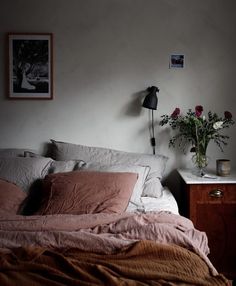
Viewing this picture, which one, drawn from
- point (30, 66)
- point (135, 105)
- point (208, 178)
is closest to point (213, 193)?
point (208, 178)

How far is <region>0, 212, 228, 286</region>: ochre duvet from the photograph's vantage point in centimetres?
134

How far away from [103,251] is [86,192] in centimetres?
72

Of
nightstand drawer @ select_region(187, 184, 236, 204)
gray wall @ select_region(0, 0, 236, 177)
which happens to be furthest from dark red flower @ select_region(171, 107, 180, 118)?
nightstand drawer @ select_region(187, 184, 236, 204)

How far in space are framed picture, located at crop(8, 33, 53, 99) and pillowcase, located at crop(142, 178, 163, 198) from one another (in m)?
1.16

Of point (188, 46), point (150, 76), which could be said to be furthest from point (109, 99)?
point (188, 46)

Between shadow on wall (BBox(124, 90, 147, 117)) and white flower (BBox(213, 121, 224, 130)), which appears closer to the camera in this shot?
white flower (BBox(213, 121, 224, 130))

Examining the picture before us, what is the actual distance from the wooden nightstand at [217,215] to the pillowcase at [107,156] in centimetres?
32

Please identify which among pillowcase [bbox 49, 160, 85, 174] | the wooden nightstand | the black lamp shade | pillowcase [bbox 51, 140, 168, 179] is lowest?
the wooden nightstand

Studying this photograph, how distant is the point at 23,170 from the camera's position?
8.34 ft

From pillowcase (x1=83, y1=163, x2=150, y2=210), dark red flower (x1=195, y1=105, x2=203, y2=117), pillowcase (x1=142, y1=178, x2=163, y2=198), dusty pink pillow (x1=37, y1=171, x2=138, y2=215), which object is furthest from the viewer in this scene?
dark red flower (x1=195, y1=105, x2=203, y2=117)

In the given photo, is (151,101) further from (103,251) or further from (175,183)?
(103,251)

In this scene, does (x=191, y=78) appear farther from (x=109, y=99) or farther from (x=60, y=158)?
(x=60, y=158)

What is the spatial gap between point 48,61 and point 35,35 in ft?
0.82

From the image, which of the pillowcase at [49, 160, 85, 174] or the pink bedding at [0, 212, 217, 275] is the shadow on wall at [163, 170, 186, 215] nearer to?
the pillowcase at [49, 160, 85, 174]
